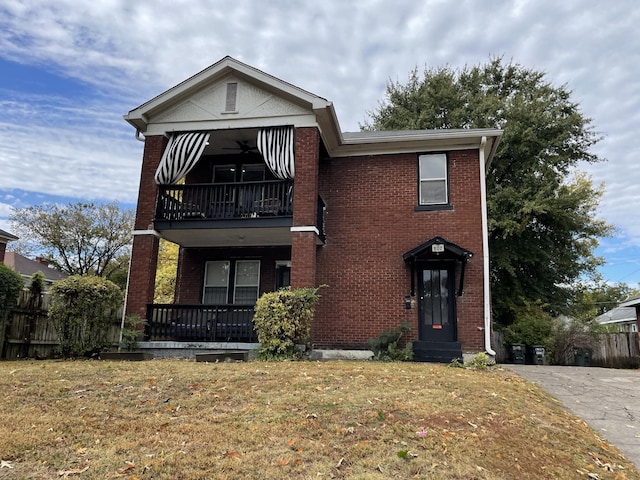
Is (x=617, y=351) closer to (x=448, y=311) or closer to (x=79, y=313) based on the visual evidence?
(x=448, y=311)

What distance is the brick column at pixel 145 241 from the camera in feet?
39.6

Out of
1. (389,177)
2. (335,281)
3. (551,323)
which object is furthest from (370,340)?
(551,323)

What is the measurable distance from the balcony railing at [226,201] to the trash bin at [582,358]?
37.2 feet

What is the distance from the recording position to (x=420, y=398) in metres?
5.97

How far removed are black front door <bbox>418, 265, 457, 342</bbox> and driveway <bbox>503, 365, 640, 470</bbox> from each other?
2051mm

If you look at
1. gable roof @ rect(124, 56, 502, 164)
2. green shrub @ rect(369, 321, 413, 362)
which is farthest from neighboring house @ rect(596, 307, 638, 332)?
green shrub @ rect(369, 321, 413, 362)

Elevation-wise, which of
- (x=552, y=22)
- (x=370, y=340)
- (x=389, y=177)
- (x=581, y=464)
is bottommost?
(x=581, y=464)

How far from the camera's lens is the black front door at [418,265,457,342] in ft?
39.5

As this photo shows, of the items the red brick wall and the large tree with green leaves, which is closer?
the red brick wall

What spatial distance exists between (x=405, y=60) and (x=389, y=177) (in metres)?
15.5

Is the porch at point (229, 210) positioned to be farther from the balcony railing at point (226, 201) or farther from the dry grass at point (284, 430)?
the dry grass at point (284, 430)

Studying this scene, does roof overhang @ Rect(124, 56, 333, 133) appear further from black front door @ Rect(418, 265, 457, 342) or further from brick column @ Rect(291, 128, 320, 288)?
black front door @ Rect(418, 265, 457, 342)

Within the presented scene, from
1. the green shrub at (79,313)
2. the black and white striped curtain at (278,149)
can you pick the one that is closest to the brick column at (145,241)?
the green shrub at (79,313)

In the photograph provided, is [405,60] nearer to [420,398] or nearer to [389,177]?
[389,177]
